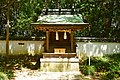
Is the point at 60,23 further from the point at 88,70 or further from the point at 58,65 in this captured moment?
the point at 88,70

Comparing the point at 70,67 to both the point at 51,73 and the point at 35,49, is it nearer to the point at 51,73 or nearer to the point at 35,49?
the point at 51,73

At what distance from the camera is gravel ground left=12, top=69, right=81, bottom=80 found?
13.6 m

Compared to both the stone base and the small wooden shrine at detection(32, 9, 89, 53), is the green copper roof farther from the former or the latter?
the stone base

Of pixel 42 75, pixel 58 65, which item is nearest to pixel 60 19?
pixel 58 65

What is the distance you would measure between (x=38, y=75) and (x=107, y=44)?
24.7ft

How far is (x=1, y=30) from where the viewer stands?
23.7 m

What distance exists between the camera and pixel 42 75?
47.6 feet

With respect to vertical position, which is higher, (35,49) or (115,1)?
(115,1)

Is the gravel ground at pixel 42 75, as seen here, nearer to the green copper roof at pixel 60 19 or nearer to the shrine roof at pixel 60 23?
the shrine roof at pixel 60 23

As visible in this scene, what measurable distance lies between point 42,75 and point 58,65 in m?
1.52

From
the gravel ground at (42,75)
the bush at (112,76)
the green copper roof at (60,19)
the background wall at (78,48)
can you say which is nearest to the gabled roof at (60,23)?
the green copper roof at (60,19)

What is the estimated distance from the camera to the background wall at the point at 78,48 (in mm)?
19844

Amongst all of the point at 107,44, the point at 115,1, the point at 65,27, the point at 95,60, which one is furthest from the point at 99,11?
the point at 65,27

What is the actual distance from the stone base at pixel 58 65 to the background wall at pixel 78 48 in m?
4.26
